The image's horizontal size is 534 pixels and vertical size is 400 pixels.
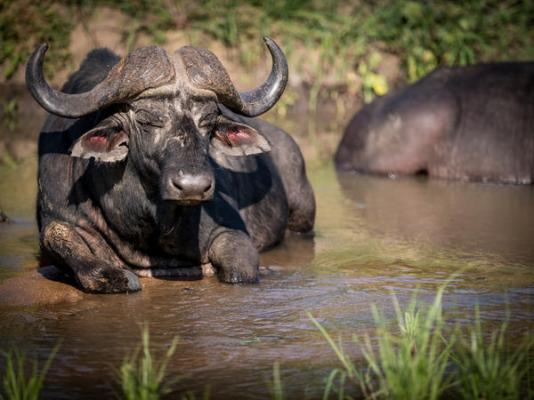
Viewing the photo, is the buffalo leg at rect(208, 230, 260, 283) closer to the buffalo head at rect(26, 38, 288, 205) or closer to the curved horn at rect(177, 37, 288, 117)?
the buffalo head at rect(26, 38, 288, 205)

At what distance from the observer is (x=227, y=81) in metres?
6.29

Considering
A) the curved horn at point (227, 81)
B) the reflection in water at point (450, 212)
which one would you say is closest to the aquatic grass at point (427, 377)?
the curved horn at point (227, 81)

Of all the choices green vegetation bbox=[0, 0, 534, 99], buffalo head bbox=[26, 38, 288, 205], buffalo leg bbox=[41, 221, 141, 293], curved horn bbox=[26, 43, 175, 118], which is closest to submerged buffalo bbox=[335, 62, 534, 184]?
green vegetation bbox=[0, 0, 534, 99]

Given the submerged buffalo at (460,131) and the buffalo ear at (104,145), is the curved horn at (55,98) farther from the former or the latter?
the submerged buffalo at (460,131)

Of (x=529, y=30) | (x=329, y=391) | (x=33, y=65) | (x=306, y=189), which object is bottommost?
(x=329, y=391)

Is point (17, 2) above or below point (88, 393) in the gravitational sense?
above

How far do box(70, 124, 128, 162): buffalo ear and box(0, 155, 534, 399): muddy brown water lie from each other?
800 millimetres

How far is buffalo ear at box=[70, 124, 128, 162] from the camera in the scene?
6.24 metres

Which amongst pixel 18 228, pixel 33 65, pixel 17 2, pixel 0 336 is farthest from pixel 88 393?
pixel 17 2

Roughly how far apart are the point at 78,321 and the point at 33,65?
1.52 m

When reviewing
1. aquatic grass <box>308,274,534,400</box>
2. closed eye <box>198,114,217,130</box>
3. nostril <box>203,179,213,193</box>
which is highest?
closed eye <box>198,114,217,130</box>

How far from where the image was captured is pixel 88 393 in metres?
4.52

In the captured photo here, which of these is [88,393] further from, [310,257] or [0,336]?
[310,257]

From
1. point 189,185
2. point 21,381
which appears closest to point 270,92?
point 189,185
